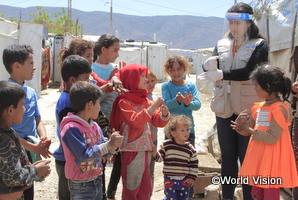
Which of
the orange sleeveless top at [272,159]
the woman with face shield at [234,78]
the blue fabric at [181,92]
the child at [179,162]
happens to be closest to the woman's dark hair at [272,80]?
the orange sleeveless top at [272,159]

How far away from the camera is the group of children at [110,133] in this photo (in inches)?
86.7

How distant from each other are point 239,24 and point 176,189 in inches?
74.0

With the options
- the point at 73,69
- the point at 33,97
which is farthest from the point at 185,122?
the point at 33,97

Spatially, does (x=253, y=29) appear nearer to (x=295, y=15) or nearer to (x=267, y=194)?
(x=295, y=15)

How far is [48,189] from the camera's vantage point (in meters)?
4.38

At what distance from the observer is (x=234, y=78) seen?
3416mm

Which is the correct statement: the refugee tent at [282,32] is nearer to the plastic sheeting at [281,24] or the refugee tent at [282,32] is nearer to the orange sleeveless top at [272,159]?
the plastic sheeting at [281,24]

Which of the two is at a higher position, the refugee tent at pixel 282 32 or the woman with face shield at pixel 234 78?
the refugee tent at pixel 282 32

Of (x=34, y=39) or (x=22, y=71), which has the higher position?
(x=34, y=39)

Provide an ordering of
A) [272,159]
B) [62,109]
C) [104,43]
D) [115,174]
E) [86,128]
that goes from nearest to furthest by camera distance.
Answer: [86,128] → [62,109] → [272,159] → [115,174] → [104,43]

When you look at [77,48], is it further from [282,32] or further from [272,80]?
[282,32]

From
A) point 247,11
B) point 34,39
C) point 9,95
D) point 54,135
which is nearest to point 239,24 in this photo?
point 247,11

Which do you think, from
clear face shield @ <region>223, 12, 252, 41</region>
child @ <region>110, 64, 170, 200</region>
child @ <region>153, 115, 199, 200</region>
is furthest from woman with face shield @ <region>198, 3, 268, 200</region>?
child @ <region>110, 64, 170, 200</region>

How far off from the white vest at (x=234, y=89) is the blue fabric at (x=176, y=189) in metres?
0.85
